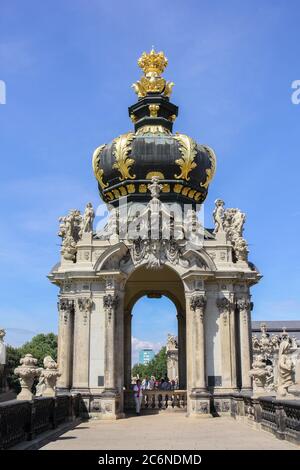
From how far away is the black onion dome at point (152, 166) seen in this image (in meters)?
33.4

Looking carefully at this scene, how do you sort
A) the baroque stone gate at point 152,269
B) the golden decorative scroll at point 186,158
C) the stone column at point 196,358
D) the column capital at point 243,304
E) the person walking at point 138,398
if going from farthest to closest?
the golden decorative scroll at point 186,158 < the person walking at point 138,398 < the column capital at point 243,304 < the baroque stone gate at point 152,269 < the stone column at point 196,358

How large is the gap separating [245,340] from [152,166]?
36.4 feet

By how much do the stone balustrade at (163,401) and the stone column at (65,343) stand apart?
4.69 meters

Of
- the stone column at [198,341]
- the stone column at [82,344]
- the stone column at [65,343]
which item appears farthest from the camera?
the stone column at [65,343]

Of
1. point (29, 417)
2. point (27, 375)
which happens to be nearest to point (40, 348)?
point (27, 375)

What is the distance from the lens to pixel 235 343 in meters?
28.4

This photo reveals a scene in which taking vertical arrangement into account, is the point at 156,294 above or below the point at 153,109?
below

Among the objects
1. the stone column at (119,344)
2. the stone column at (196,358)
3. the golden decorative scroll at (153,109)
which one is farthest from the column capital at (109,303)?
the golden decorative scroll at (153,109)

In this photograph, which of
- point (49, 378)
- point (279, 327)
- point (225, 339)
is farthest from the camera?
point (279, 327)

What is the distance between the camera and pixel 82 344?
2803cm

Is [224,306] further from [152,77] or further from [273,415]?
[152,77]

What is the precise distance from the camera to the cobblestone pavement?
1656 centimetres

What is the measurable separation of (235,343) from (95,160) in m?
14.2

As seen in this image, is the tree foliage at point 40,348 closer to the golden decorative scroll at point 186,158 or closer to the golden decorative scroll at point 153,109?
the golden decorative scroll at point 153,109
